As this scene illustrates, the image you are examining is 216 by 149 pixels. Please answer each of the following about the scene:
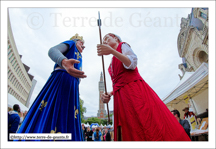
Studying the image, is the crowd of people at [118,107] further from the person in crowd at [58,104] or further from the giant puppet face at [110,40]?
the giant puppet face at [110,40]

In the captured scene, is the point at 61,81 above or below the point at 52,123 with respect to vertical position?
above

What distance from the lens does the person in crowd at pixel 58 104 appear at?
97cm

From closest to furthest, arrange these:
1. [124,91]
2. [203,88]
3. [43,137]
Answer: [43,137]
[124,91]
[203,88]

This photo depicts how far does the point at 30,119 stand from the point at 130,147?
0.82 m

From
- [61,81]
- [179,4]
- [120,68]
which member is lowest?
[61,81]

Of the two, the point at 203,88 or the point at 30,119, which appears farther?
the point at 203,88

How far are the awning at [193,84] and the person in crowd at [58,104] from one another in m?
3.57

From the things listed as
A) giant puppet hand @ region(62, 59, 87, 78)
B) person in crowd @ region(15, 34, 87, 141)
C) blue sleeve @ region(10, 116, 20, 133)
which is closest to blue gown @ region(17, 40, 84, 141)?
person in crowd @ region(15, 34, 87, 141)

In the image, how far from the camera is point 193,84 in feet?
13.5

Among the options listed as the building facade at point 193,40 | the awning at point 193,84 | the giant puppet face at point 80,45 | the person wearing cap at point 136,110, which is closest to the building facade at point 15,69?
the giant puppet face at point 80,45

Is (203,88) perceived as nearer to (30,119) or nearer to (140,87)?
(140,87)

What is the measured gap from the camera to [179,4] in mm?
1365

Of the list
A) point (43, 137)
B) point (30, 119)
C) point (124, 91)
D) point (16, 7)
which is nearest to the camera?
point (43, 137)

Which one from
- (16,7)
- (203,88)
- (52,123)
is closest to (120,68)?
(52,123)
